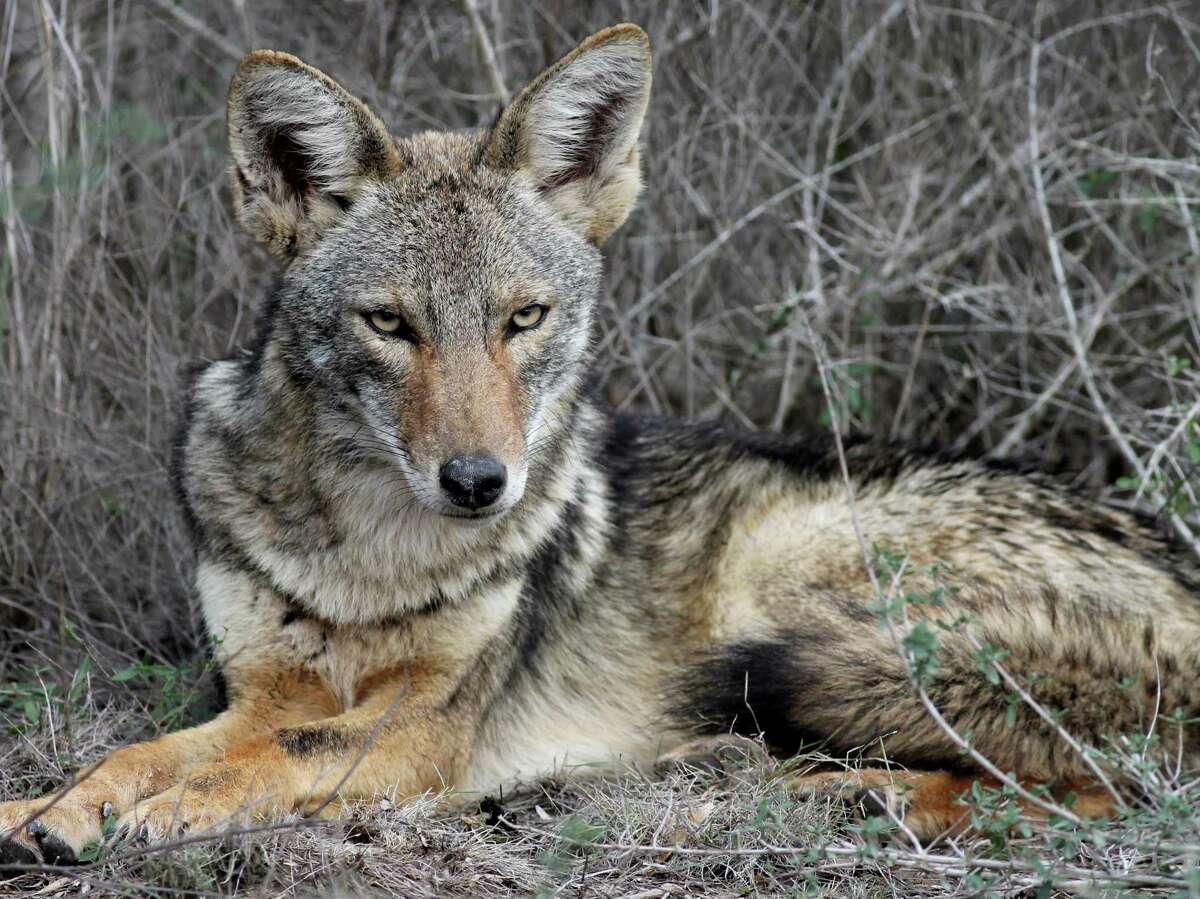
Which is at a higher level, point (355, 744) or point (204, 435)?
point (204, 435)

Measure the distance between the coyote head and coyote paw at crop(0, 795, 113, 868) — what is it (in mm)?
1250

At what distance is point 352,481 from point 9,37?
3.12m

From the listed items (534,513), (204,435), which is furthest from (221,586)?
(534,513)

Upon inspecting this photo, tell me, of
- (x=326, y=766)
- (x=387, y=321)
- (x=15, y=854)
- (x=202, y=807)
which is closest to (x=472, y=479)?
(x=387, y=321)

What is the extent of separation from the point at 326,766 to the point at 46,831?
78 cm

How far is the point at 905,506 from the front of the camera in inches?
196

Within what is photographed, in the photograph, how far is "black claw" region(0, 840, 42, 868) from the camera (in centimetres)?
333

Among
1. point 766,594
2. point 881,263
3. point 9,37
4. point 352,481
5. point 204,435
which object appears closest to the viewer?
point 352,481

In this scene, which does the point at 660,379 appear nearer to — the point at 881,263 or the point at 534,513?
the point at 881,263

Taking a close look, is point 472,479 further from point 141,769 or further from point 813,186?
point 813,186

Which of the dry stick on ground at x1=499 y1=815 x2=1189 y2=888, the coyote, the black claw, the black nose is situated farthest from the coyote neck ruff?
the black claw

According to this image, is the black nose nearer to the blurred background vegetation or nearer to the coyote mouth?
the coyote mouth

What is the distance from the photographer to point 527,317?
4.04 m

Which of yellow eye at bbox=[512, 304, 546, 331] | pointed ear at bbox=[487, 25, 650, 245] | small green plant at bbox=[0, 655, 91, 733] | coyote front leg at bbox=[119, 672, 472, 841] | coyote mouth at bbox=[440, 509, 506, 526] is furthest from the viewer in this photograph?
small green plant at bbox=[0, 655, 91, 733]
